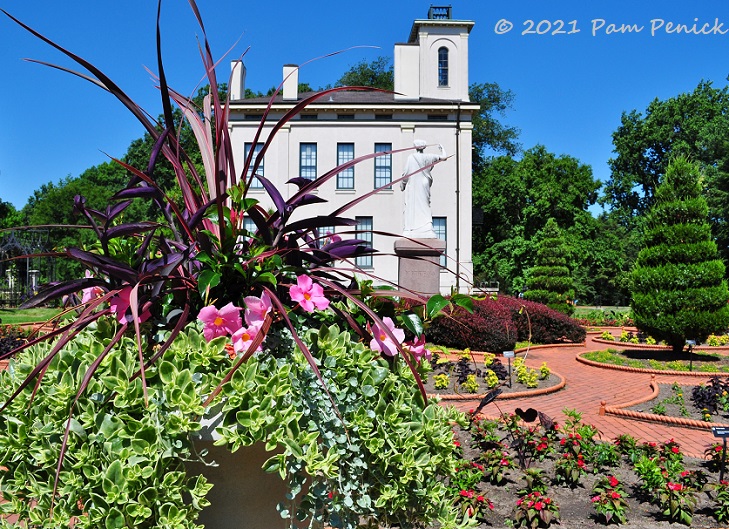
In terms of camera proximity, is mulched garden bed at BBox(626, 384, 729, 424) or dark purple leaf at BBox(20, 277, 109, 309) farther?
mulched garden bed at BBox(626, 384, 729, 424)

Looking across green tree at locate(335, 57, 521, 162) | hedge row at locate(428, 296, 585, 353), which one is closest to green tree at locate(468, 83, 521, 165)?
green tree at locate(335, 57, 521, 162)

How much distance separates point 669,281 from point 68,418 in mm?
14386

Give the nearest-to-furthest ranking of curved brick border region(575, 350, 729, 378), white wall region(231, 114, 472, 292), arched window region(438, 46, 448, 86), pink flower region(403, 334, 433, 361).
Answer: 1. pink flower region(403, 334, 433, 361)
2. curved brick border region(575, 350, 729, 378)
3. white wall region(231, 114, 472, 292)
4. arched window region(438, 46, 448, 86)

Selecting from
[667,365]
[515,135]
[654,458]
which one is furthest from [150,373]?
[515,135]

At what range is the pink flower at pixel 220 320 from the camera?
1.79m

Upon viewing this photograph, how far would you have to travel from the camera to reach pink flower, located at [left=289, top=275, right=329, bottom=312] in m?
1.85

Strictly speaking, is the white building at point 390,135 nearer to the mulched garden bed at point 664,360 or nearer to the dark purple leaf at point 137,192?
the mulched garden bed at point 664,360

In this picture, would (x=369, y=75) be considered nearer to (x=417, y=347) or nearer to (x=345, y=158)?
(x=345, y=158)

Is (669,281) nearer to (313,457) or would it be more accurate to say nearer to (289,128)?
(313,457)

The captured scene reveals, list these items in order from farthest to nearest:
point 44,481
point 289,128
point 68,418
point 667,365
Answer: point 289,128, point 667,365, point 44,481, point 68,418

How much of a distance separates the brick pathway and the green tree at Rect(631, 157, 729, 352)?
2166 mm

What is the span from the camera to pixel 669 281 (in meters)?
13.9

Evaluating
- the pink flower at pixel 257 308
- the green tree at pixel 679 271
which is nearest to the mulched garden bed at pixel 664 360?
the green tree at pixel 679 271

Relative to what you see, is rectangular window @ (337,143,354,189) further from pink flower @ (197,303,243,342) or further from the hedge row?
pink flower @ (197,303,243,342)
